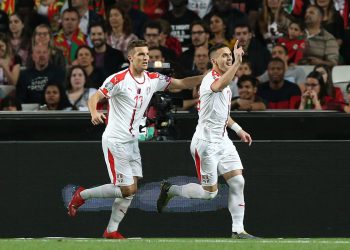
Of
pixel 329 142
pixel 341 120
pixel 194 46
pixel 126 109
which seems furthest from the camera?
pixel 194 46

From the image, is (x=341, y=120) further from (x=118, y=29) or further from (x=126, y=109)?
(x=118, y=29)

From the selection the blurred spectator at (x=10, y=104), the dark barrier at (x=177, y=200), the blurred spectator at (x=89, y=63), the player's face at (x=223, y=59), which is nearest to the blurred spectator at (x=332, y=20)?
the blurred spectator at (x=89, y=63)

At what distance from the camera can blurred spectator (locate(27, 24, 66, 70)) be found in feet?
50.3

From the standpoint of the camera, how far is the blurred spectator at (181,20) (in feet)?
51.7

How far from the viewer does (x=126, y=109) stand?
11188 millimetres

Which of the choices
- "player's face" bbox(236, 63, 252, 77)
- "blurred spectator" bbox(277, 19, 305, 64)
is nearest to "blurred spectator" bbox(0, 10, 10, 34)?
"player's face" bbox(236, 63, 252, 77)

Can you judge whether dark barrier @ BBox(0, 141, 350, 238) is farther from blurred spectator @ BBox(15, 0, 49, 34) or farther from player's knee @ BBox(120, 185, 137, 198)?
blurred spectator @ BBox(15, 0, 49, 34)

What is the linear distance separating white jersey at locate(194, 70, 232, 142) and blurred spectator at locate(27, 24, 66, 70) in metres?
4.47

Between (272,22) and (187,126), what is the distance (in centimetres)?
313

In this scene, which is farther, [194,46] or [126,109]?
[194,46]

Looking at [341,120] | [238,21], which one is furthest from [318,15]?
[341,120]

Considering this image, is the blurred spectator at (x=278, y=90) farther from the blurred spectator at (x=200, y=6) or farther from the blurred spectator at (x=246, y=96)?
the blurred spectator at (x=200, y=6)

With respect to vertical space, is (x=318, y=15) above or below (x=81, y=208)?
above

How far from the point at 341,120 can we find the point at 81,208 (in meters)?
3.06
